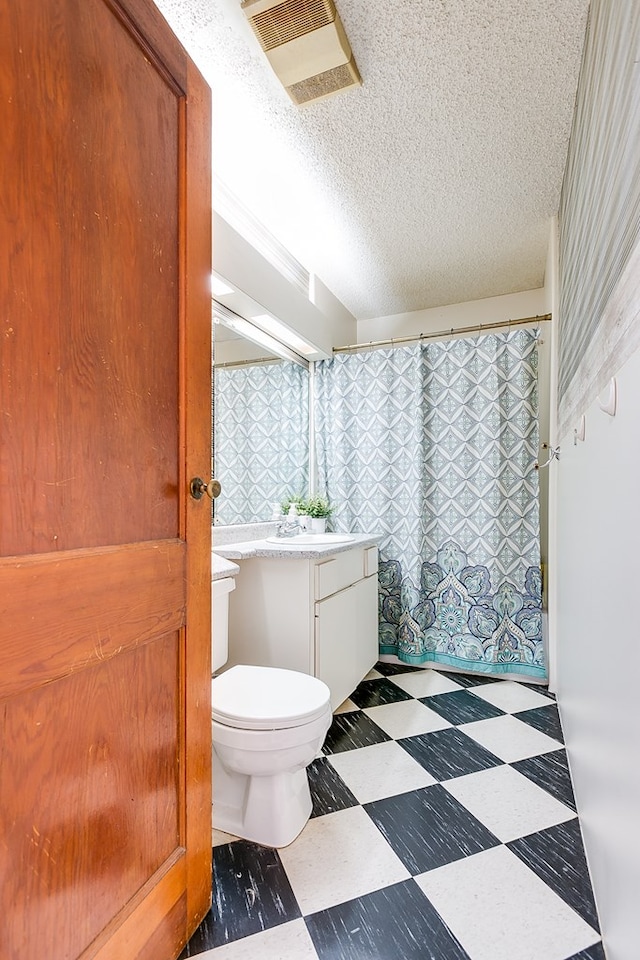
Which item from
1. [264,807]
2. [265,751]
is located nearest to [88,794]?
[265,751]

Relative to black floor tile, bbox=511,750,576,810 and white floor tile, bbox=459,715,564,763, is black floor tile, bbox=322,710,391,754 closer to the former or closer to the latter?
white floor tile, bbox=459,715,564,763

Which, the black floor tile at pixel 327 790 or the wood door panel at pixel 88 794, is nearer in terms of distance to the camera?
the wood door panel at pixel 88 794

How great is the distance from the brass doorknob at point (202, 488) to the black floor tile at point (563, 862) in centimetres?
127

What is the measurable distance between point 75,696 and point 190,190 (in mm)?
1032

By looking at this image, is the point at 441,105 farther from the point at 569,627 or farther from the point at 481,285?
the point at 569,627

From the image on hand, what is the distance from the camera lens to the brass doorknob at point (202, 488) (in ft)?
3.43

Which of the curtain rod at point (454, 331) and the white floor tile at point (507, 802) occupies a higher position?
the curtain rod at point (454, 331)

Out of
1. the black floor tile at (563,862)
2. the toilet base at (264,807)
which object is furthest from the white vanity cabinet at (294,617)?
the black floor tile at (563,862)

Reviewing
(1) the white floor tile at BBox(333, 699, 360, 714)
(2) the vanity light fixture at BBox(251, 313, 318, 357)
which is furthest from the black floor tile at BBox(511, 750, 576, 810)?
(2) the vanity light fixture at BBox(251, 313, 318, 357)

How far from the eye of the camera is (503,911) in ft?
3.66

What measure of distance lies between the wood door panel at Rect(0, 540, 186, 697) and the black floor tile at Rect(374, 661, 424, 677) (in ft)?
6.63

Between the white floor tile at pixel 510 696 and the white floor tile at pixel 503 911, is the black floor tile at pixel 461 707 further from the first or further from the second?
the white floor tile at pixel 503 911

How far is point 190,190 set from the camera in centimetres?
106

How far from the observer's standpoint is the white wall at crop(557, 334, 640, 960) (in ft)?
2.43
